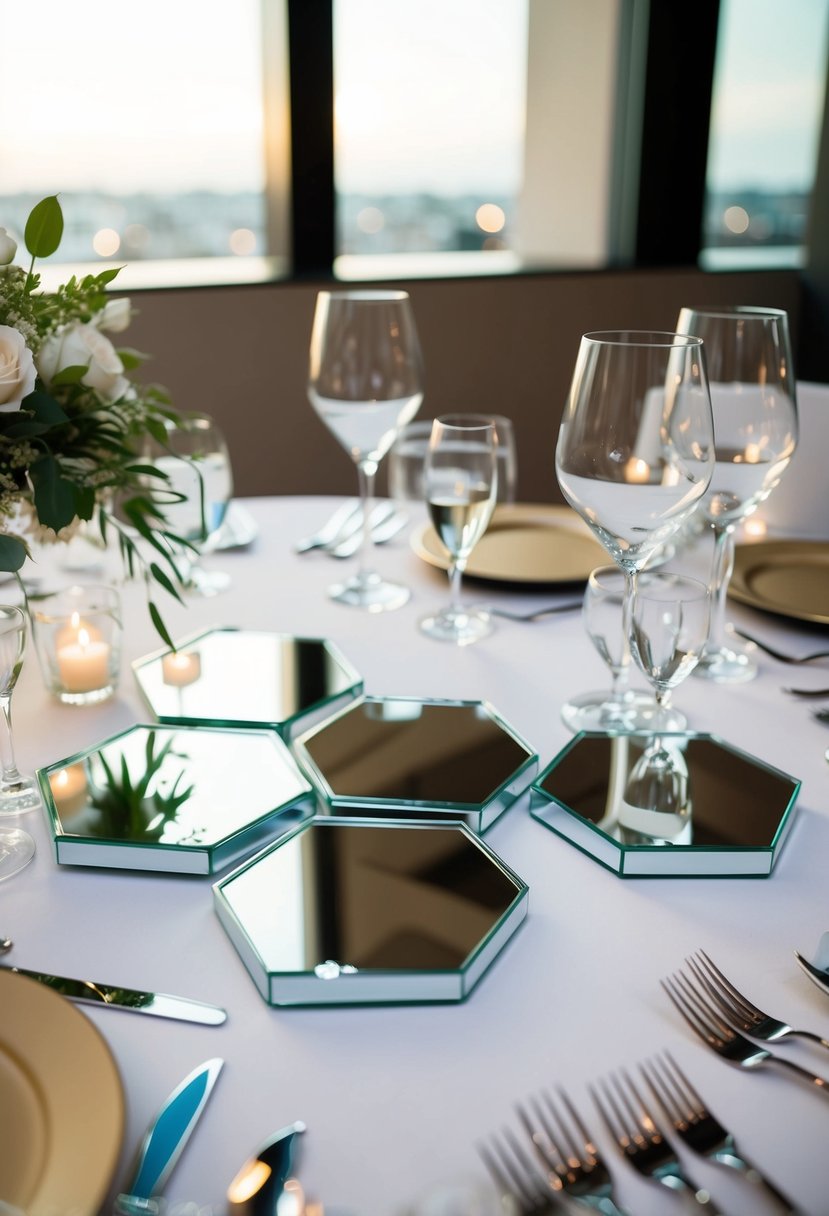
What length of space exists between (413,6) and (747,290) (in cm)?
140

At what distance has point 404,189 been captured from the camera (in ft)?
10.3

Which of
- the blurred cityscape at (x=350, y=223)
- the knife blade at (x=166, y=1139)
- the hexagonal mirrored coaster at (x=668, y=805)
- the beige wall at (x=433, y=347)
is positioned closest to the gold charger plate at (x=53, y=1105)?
the knife blade at (x=166, y=1139)

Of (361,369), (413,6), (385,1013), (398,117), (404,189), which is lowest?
(385,1013)

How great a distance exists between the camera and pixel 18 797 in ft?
2.69

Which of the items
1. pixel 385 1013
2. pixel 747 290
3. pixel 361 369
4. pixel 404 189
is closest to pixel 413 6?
pixel 404 189

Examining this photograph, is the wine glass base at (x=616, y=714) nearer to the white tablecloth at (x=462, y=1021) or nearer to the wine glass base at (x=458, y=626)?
the white tablecloth at (x=462, y=1021)

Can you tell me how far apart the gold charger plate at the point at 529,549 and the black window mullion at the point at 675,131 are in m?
2.28

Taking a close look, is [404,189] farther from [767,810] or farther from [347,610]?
[767,810]

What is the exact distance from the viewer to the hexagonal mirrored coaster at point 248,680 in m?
0.92

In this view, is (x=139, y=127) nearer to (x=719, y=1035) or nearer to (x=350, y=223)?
(x=350, y=223)

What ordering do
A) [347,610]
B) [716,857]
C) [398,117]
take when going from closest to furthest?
[716,857], [347,610], [398,117]

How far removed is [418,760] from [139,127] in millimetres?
2457

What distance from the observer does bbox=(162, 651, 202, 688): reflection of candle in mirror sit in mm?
986

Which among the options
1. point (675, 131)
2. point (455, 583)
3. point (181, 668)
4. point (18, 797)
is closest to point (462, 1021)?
point (18, 797)
